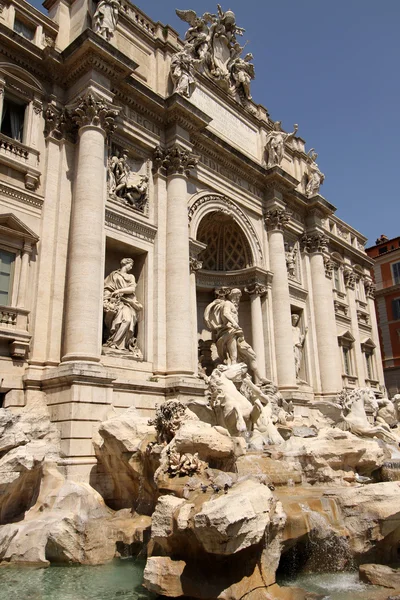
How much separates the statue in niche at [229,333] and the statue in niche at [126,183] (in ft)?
14.4

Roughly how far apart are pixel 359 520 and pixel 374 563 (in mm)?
627

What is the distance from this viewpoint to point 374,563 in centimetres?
760

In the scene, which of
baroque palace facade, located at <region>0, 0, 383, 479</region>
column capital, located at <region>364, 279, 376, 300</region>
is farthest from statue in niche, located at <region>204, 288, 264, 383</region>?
column capital, located at <region>364, 279, 376, 300</region>

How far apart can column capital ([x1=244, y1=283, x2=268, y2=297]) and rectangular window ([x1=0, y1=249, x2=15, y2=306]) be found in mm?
9393

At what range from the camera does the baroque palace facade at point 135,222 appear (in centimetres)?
1200

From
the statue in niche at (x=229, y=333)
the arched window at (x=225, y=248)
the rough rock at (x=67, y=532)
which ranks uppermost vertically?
the arched window at (x=225, y=248)

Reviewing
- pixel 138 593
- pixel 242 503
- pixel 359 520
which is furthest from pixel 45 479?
pixel 359 520

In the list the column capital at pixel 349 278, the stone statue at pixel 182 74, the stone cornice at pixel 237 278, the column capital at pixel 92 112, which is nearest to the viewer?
the column capital at pixel 92 112

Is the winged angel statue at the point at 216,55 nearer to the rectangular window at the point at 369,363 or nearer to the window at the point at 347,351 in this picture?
the window at the point at 347,351

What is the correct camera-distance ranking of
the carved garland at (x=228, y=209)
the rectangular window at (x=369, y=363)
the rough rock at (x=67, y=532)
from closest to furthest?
the rough rock at (x=67, y=532), the carved garland at (x=228, y=209), the rectangular window at (x=369, y=363)

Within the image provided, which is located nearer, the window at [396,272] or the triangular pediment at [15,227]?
the triangular pediment at [15,227]

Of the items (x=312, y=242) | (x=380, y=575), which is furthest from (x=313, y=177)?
(x=380, y=575)

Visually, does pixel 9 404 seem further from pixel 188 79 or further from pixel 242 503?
pixel 188 79

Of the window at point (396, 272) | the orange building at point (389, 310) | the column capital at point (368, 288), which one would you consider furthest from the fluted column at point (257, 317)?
the window at point (396, 272)
